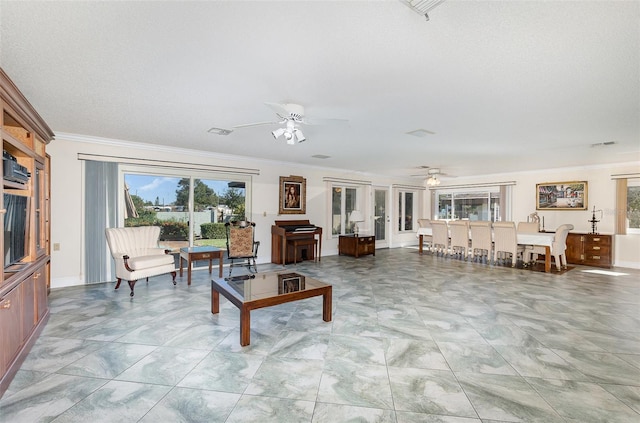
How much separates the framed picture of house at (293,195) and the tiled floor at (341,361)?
3.31 m

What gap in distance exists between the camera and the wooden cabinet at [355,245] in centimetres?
753

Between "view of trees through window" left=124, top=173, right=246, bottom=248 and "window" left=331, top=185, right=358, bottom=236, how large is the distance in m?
2.65

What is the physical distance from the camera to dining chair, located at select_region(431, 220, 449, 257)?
743cm

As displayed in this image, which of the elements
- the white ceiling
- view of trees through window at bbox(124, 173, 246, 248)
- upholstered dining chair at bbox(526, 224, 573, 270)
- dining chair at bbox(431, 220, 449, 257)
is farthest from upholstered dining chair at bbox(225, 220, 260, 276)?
upholstered dining chair at bbox(526, 224, 573, 270)

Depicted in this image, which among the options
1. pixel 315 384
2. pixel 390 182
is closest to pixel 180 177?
pixel 315 384

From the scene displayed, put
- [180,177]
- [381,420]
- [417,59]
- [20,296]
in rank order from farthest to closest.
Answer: [180,177]
[20,296]
[417,59]
[381,420]

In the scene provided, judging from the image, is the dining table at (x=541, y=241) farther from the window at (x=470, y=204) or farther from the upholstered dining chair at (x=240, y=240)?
the upholstered dining chair at (x=240, y=240)

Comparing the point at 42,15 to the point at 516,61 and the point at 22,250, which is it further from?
the point at 516,61

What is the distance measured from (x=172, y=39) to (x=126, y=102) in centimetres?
157

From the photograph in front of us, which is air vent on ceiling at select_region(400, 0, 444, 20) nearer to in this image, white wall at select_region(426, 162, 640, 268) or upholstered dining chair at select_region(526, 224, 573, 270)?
upholstered dining chair at select_region(526, 224, 573, 270)

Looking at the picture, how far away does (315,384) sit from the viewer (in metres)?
2.05

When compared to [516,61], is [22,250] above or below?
below

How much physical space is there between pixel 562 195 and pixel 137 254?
9460 mm

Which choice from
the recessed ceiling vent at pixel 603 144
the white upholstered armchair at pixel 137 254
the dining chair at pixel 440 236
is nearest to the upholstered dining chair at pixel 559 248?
the dining chair at pixel 440 236
